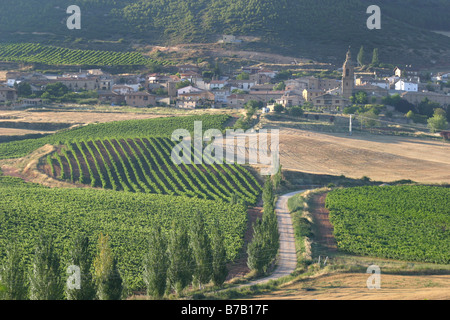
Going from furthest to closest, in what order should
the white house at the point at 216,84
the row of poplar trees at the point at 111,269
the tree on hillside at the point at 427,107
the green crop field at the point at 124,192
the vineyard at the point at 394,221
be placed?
1. the white house at the point at 216,84
2. the tree on hillside at the point at 427,107
3. the vineyard at the point at 394,221
4. the green crop field at the point at 124,192
5. the row of poplar trees at the point at 111,269

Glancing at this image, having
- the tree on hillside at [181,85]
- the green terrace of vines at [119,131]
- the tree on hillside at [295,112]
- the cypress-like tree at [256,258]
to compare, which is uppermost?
the tree on hillside at [181,85]

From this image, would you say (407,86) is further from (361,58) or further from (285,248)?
(285,248)

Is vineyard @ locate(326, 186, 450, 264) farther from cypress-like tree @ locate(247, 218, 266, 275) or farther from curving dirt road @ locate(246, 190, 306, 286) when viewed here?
cypress-like tree @ locate(247, 218, 266, 275)

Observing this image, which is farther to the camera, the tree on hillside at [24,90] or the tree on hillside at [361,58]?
the tree on hillside at [361,58]

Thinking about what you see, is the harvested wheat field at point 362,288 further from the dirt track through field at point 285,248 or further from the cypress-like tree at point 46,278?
the cypress-like tree at point 46,278

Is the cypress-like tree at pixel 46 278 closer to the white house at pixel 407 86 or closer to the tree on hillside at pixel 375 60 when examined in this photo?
the white house at pixel 407 86

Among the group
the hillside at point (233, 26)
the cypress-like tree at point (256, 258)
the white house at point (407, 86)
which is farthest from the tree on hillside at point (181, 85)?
the cypress-like tree at point (256, 258)

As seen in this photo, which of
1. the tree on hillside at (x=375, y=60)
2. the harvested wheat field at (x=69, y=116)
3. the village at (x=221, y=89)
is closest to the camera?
the harvested wheat field at (x=69, y=116)

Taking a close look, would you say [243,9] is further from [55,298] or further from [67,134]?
[55,298]

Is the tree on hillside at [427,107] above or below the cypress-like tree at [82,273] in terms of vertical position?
above
